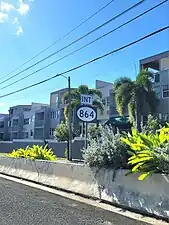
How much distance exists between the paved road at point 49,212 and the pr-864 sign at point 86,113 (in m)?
4.08

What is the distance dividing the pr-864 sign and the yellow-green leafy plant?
4412mm

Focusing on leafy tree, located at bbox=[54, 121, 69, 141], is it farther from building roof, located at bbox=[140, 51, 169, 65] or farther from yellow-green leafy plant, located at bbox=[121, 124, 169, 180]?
yellow-green leafy plant, located at bbox=[121, 124, 169, 180]

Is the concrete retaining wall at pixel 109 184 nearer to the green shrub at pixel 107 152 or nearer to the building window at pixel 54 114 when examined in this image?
the green shrub at pixel 107 152

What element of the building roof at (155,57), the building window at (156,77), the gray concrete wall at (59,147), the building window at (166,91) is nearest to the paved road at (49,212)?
the gray concrete wall at (59,147)

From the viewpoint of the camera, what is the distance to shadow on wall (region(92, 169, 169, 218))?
690 cm

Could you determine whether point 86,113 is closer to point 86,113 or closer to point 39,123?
point 86,113

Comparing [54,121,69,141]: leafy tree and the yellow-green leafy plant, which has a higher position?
[54,121,69,141]: leafy tree

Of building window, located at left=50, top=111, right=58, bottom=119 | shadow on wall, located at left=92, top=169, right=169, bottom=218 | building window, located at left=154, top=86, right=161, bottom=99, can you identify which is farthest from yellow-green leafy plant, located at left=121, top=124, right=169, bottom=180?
building window, located at left=50, top=111, right=58, bottom=119

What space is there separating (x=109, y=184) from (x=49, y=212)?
209cm

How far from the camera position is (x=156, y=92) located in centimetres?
3969

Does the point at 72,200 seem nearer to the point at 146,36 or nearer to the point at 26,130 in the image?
the point at 146,36

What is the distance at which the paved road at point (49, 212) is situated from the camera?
6305mm

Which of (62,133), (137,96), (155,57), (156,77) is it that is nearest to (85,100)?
(137,96)

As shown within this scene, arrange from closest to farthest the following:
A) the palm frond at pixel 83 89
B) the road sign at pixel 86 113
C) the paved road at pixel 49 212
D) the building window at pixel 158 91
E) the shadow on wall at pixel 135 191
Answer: the paved road at pixel 49 212, the shadow on wall at pixel 135 191, the road sign at pixel 86 113, the building window at pixel 158 91, the palm frond at pixel 83 89
